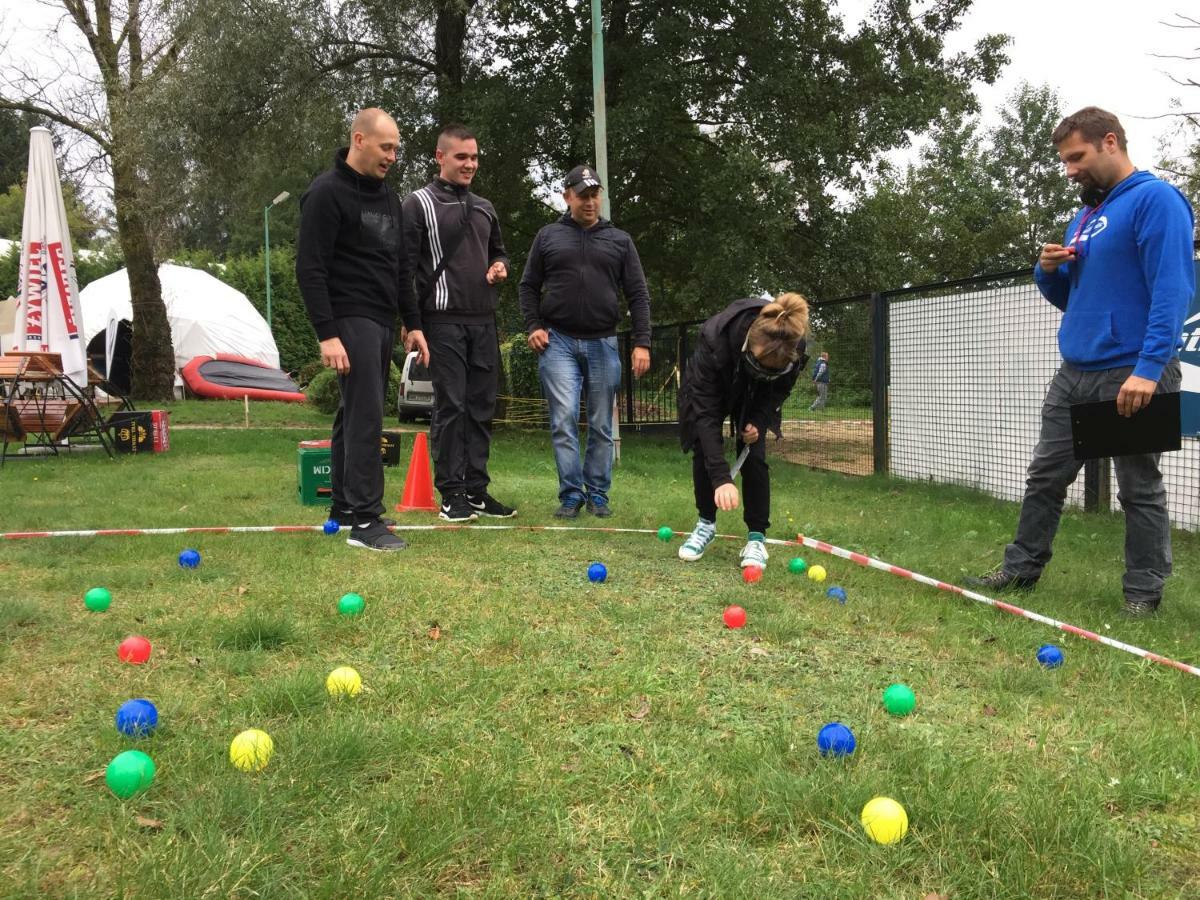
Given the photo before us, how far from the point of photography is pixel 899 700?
7.28 feet

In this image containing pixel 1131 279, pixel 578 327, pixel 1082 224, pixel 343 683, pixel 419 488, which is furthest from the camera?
pixel 419 488

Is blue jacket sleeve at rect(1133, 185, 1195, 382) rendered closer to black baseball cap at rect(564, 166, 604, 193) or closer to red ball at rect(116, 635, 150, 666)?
black baseball cap at rect(564, 166, 604, 193)

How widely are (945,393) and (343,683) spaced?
6.22 m

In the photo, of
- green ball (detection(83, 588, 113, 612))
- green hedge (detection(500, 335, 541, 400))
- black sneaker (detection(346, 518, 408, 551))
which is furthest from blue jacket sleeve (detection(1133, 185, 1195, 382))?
green hedge (detection(500, 335, 541, 400))

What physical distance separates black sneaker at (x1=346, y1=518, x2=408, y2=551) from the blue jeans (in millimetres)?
1210

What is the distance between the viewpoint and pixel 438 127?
11.1 metres

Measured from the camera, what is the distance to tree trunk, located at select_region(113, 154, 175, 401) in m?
14.3

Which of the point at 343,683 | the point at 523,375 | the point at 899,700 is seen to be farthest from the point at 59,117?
the point at 899,700

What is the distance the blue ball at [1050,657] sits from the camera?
2.60 metres

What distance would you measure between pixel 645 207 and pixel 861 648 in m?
10.5

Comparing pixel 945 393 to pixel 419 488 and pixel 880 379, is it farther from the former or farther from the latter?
pixel 419 488

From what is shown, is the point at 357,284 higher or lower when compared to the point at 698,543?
higher

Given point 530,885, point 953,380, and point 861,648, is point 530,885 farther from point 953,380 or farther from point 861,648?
point 953,380

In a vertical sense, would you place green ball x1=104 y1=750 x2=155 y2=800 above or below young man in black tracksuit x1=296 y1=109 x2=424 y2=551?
below
